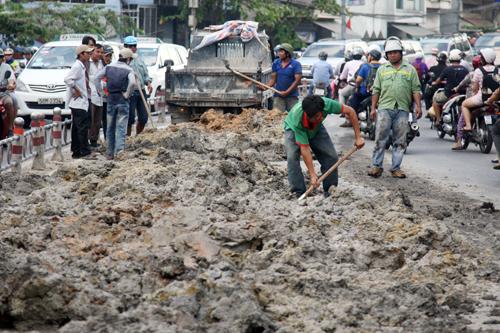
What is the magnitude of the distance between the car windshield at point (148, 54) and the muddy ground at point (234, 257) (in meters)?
14.8

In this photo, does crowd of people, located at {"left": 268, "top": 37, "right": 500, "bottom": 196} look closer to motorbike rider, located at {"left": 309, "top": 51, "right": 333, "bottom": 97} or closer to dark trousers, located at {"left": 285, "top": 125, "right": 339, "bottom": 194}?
dark trousers, located at {"left": 285, "top": 125, "right": 339, "bottom": 194}

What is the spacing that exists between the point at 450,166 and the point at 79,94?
5.50m

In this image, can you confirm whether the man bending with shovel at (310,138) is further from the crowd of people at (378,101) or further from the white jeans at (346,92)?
the white jeans at (346,92)

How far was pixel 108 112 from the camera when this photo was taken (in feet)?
58.1

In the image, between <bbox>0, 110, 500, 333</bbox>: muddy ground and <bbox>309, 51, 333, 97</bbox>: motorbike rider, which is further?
<bbox>309, 51, 333, 97</bbox>: motorbike rider

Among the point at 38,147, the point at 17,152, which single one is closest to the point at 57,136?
the point at 38,147

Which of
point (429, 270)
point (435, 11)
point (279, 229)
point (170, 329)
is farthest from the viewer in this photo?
point (435, 11)

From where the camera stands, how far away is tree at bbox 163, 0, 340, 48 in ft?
172

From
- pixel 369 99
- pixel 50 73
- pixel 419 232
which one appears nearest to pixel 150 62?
pixel 50 73

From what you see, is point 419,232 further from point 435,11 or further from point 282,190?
point 435,11

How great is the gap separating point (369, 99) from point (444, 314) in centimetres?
1413

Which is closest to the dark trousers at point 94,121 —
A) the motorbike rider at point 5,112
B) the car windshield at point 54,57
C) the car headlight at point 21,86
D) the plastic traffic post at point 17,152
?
the motorbike rider at point 5,112

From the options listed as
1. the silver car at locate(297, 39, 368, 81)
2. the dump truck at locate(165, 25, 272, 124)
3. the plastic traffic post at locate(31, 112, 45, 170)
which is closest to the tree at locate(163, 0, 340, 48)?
the silver car at locate(297, 39, 368, 81)

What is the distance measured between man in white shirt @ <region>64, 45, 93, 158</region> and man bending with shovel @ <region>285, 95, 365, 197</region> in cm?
567
